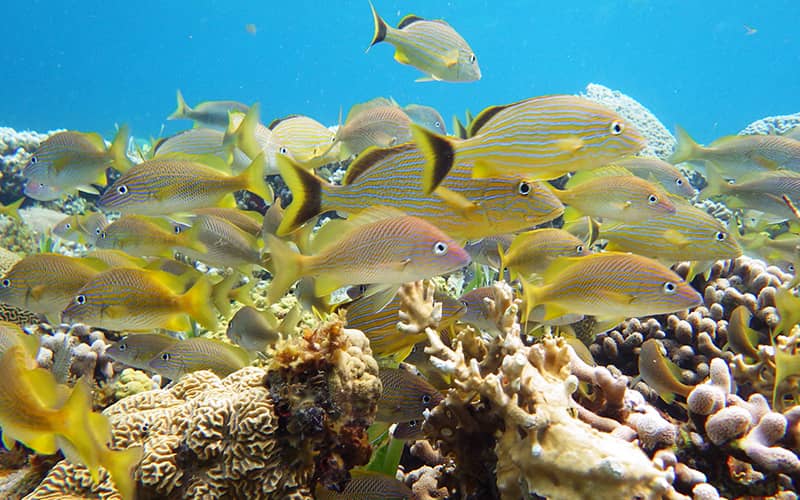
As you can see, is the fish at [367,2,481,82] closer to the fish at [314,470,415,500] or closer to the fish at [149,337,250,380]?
the fish at [149,337,250,380]

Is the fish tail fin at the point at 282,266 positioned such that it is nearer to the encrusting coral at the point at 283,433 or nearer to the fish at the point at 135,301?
the encrusting coral at the point at 283,433

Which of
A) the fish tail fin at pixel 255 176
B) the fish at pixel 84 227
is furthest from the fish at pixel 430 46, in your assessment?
the fish at pixel 84 227

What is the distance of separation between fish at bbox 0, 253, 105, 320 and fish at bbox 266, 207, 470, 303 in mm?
2033

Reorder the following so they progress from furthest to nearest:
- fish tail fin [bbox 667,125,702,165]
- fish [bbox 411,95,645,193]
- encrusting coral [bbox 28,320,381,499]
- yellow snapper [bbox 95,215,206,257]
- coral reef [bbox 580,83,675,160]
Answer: coral reef [bbox 580,83,675,160] < fish tail fin [bbox 667,125,702,165] < yellow snapper [bbox 95,215,206,257] < fish [bbox 411,95,645,193] < encrusting coral [bbox 28,320,381,499]

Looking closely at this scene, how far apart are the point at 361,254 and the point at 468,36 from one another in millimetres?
166355

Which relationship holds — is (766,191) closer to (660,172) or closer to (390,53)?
(660,172)

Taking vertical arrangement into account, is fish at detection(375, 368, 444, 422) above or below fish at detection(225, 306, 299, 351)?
below

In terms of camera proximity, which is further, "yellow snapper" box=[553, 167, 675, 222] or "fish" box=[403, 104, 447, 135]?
"fish" box=[403, 104, 447, 135]

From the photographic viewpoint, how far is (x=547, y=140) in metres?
2.52

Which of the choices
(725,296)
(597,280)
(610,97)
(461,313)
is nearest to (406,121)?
(461,313)

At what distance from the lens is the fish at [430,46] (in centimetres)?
537

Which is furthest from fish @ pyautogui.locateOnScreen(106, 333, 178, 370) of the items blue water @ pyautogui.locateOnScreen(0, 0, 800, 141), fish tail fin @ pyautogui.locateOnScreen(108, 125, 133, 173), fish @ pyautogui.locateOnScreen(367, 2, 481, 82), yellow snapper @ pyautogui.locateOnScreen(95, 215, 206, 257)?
blue water @ pyautogui.locateOnScreen(0, 0, 800, 141)

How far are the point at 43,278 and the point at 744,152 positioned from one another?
7.67 m

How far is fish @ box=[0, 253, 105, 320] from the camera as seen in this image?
3395mm
